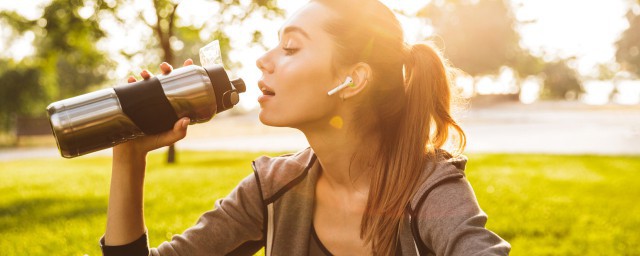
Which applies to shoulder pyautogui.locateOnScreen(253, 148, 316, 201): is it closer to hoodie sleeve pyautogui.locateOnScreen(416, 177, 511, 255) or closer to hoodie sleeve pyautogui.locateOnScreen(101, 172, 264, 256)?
hoodie sleeve pyautogui.locateOnScreen(101, 172, 264, 256)

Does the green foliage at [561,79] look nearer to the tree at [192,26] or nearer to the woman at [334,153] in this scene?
the tree at [192,26]

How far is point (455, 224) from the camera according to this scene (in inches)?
66.8

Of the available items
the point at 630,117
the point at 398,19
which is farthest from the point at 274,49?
the point at 630,117

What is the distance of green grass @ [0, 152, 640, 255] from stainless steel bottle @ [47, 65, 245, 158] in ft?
8.16

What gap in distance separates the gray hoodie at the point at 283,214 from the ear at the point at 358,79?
1.13 ft

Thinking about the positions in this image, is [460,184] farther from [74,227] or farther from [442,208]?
[74,227]

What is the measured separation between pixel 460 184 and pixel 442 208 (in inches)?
4.8

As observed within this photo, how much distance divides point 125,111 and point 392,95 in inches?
38.1

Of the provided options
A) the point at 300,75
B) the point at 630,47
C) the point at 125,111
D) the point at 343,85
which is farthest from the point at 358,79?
the point at 630,47

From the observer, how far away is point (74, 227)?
16.5ft

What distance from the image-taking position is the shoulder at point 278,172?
2199 millimetres

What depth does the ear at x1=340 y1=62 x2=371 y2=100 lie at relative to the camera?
2170 millimetres

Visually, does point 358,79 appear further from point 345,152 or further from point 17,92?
point 17,92

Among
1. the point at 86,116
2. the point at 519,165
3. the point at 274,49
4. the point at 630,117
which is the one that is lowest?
the point at 630,117
